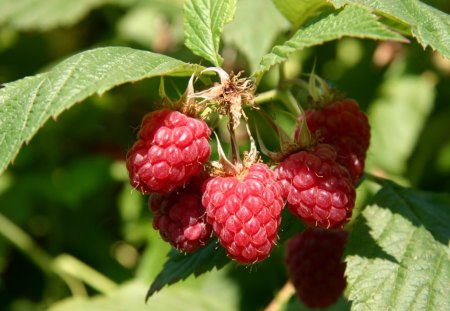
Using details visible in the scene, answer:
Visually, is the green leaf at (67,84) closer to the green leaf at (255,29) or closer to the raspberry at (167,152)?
the raspberry at (167,152)

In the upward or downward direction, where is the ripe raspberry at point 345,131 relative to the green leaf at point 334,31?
downward

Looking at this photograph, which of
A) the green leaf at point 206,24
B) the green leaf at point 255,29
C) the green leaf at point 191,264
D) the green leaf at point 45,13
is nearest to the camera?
the green leaf at point 206,24

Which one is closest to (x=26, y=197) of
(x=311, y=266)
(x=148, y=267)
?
(x=148, y=267)

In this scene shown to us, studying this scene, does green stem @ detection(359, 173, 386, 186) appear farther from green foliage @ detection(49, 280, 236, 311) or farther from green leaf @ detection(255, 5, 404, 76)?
green foliage @ detection(49, 280, 236, 311)

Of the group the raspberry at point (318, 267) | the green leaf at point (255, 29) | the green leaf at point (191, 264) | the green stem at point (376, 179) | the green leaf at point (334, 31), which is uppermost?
the green leaf at point (334, 31)

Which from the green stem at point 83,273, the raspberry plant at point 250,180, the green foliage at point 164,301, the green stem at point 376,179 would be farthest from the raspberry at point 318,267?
the green stem at point 83,273

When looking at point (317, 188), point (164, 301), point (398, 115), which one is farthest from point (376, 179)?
point (398, 115)

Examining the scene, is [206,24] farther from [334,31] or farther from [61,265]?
[61,265]
